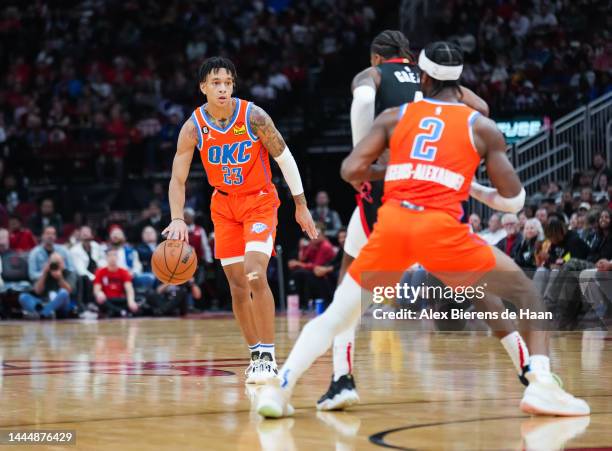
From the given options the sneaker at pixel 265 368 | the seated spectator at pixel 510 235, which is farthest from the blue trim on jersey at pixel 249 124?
the seated spectator at pixel 510 235

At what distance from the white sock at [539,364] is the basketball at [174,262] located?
318 centimetres

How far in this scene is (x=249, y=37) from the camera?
84.6 ft

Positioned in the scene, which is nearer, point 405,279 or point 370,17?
point 405,279

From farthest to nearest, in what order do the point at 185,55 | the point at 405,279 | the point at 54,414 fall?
1. the point at 185,55
2. the point at 405,279
3. the point at 54,414

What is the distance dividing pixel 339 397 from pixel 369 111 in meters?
1.56

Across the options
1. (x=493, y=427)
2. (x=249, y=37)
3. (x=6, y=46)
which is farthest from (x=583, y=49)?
(x=493, y=427)

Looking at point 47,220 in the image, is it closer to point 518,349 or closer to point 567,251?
point 567,251

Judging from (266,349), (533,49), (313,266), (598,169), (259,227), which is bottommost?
(266,349)

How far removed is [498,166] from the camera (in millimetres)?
5676

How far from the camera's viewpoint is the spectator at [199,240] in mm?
18359

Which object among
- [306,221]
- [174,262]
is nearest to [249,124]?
[306,221]

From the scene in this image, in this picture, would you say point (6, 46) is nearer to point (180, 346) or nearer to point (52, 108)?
point (52, 108)

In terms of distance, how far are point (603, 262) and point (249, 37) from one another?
15.2 m

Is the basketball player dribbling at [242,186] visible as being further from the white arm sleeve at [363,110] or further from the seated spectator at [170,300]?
the seated spectator at [170,300]
